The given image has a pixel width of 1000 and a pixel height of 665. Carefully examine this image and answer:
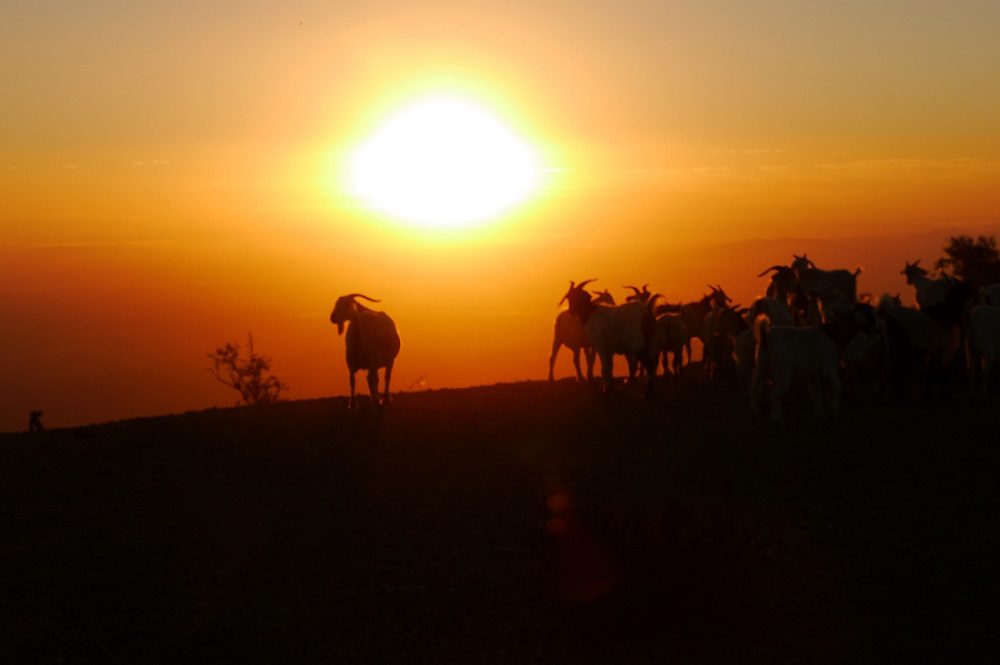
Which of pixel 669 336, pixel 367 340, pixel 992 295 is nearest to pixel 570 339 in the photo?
pixel 669 336

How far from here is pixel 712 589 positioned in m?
10.1

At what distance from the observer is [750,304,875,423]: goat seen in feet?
57.5

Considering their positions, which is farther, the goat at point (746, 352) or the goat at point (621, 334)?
the goat at point (621, 334)

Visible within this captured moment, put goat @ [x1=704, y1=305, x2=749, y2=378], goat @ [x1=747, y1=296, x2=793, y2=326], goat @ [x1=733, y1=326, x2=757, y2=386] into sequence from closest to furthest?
goat @ [x1=733, y1=326, x2=757, y2=386]
goat @ [x1=747, y1=296, x2=793, y2=326]
goat @ [x1=704, y1=305, x2=749, y2=378]

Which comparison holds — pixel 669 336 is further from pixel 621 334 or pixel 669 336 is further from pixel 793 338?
pixel 793 338

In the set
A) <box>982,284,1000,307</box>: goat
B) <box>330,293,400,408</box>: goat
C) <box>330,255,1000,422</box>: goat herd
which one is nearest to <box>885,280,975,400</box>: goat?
<box>330,255,1000,422</box>: goat herd

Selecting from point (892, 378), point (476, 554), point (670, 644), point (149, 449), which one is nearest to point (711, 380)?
point (892, 378)

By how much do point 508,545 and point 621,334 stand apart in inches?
393

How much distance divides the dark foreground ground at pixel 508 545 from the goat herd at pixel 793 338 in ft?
3.48

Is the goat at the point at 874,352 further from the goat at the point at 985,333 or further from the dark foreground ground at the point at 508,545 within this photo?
the dark foreground ground at the point at 508,545

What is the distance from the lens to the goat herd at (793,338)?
17906mm

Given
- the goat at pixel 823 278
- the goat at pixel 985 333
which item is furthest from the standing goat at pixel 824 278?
the goat at pixel 985 333

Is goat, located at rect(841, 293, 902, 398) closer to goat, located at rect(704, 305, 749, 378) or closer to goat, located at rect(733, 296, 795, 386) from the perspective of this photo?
goat, located at rect(733, 296, 795, 386)

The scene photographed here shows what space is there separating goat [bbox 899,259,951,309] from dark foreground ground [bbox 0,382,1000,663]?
6162 mm
